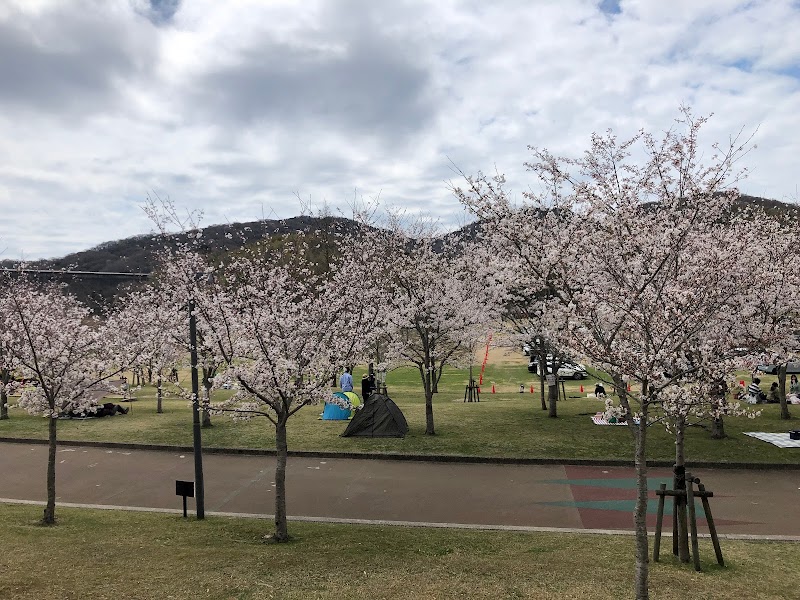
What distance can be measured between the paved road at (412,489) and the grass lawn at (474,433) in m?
1.05

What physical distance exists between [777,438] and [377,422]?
11.9 m

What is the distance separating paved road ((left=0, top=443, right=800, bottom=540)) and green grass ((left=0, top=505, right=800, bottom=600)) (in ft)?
4.02

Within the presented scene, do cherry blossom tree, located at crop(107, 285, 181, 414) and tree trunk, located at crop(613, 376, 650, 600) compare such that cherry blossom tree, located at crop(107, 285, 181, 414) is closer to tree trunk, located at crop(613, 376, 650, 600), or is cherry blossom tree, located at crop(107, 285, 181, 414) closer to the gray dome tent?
the gray dome tent

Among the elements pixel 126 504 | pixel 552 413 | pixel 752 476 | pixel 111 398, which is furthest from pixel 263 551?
pixel 111 398

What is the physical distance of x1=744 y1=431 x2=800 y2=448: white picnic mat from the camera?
1546 cm

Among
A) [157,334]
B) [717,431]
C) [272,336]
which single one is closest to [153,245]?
[272,336]

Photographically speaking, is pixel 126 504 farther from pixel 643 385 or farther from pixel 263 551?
pixel 643 385

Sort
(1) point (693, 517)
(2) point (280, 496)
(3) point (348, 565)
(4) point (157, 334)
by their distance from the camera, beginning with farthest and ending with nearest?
1. (4) point (157, 334)
2. (2) point (280, 496)
3. (3) point (348, 565)
4. (1) point (693, 517)

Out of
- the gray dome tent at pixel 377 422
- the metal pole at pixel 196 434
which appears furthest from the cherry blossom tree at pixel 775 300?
the metal pole at pixel 196 434

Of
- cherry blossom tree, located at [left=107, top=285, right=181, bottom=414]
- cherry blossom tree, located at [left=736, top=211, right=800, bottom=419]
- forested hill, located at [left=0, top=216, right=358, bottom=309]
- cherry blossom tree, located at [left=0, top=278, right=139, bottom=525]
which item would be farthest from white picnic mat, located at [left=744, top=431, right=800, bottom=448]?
cherry blossom tree, located at [left=107, top=285, right=181, bottom=414]

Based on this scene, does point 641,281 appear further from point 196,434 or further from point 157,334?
point 157,334

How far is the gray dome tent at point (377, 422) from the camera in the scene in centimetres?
1772

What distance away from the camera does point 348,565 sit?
7871 mm

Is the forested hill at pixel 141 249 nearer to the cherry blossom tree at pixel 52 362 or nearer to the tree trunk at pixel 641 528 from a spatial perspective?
the cherry blossom tree at pixel 52 362
